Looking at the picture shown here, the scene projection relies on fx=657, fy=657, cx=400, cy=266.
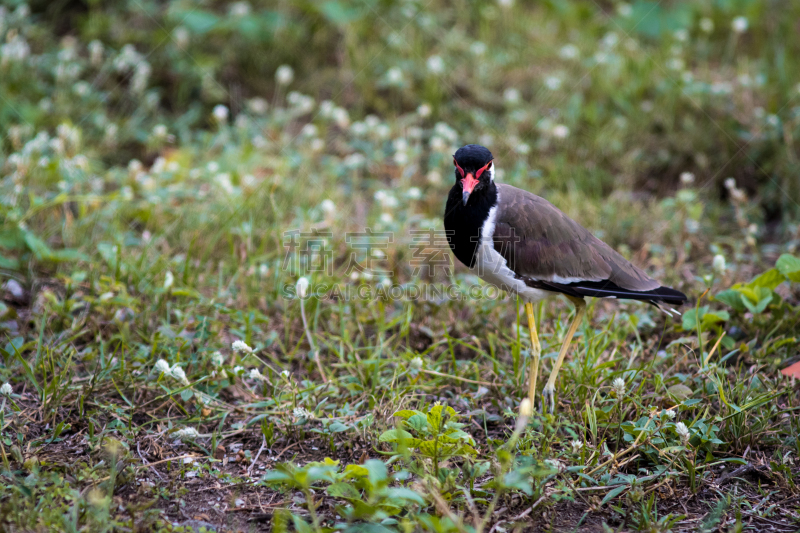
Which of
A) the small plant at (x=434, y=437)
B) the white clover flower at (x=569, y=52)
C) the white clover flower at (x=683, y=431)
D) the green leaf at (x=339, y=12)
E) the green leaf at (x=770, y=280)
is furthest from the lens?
the green leaf at (x=339, y=12)

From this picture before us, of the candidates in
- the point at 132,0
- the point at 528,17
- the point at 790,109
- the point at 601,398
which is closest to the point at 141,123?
the point at 132,0

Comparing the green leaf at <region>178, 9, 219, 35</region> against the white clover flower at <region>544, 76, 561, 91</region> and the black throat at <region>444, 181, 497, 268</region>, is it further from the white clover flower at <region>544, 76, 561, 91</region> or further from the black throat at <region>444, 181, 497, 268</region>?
the black throat at <region>444, 181, 497, 268</region>

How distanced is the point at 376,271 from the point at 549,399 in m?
1.56

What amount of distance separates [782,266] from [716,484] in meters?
1.56

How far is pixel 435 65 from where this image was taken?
6426 mm

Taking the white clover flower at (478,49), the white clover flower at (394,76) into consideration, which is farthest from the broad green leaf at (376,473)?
the white clover flower at (478,49)

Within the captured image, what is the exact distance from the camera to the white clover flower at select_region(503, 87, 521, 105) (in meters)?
6.25

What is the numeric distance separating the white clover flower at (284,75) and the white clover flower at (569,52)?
2.84 m

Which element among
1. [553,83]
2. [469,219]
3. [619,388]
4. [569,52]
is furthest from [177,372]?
[569,52]

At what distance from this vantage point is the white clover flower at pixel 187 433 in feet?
10.0

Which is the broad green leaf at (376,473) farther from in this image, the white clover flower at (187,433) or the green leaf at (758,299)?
the green leaf at (758,299)

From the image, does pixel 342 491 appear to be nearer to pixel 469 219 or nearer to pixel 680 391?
pixel 469 219

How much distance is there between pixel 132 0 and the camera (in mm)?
7059

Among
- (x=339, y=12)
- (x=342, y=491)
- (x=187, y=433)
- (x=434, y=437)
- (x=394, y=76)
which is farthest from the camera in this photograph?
(x=339, y=12)
